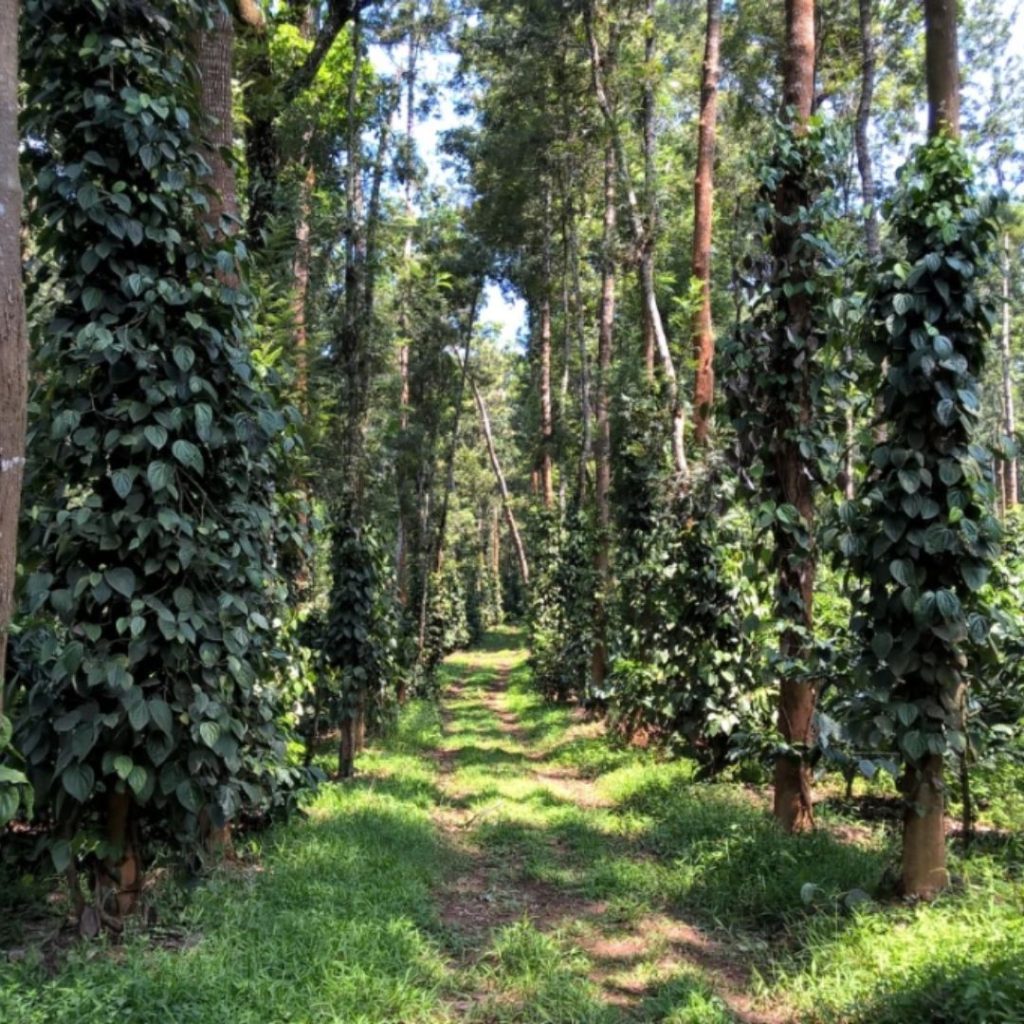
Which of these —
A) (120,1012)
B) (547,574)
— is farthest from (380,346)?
(120,1012)

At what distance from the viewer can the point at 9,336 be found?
1.98 metres

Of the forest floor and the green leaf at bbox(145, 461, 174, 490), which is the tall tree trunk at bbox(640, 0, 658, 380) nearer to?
the forest floor

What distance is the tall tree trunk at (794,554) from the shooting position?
554cm

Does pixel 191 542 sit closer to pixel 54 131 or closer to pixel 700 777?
pixel 54 131

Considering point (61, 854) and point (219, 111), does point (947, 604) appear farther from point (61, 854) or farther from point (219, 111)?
point (219, 111)

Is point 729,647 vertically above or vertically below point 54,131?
below

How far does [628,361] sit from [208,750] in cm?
→ 1319

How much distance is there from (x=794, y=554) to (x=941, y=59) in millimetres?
3090

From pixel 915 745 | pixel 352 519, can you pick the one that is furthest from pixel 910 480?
pixel 352 519

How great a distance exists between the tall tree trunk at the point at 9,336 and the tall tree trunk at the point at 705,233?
746 cm

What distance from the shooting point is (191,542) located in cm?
386

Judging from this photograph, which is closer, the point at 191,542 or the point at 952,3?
the point at 191,542

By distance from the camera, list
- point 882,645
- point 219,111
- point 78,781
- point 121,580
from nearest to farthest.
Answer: point 78,781, point 121,580, point 882,645, point 219,111

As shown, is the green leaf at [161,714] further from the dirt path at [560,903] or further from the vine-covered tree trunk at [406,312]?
the vine-covered tree trunk at [406,312]
